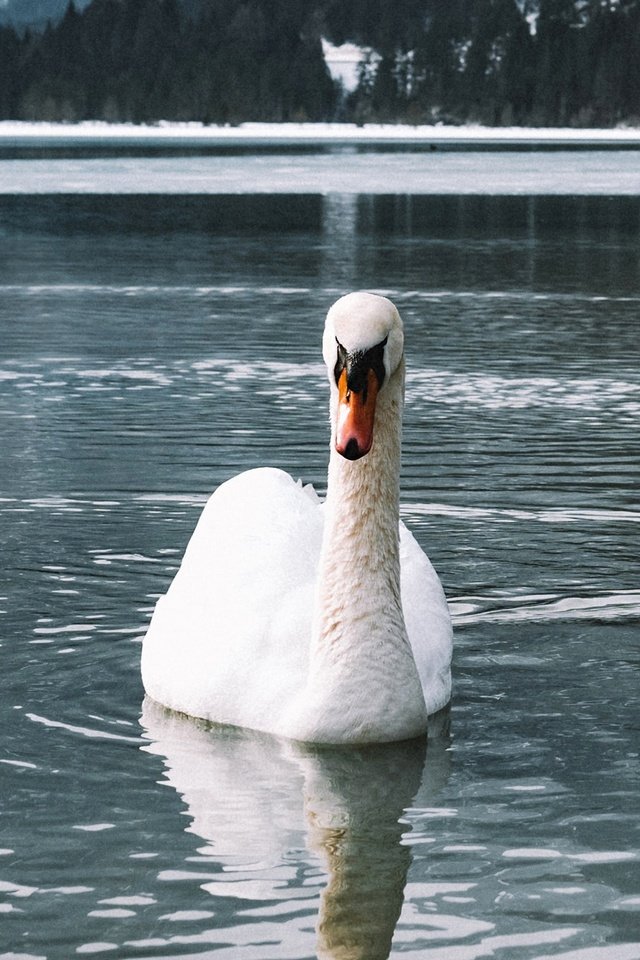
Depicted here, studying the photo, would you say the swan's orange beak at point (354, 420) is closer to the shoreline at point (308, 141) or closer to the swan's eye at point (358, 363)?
the swan's eye at point (358, 363)

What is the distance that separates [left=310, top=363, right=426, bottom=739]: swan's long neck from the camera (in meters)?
7.11

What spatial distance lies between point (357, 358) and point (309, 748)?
1399 millimetres

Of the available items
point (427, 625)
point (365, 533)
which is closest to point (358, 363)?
point (365, 533)

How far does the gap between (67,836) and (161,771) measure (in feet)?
2.35

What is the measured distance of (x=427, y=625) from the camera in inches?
306

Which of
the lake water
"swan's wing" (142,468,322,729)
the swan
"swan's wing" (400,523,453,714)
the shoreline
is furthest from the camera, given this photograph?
the shoreline

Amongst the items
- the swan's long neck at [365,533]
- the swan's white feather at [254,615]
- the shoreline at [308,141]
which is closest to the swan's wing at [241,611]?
the swan's white feather at [254,615]

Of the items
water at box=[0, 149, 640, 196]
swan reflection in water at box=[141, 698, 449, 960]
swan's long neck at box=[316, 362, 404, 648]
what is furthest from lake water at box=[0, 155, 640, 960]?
water at box=[0, 149, 640, 196]

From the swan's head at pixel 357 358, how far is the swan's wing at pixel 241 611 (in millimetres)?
975

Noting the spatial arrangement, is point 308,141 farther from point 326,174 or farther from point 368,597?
point 368,597

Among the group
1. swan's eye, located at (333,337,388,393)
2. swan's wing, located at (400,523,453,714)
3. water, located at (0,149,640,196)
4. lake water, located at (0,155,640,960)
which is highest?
swan's eye, located at (333,337,388,393)

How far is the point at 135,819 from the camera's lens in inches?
257

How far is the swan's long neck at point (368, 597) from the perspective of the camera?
280 inches

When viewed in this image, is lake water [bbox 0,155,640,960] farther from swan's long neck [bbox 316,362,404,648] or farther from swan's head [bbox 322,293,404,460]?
swan's head [bbox 322,293,404,460]
